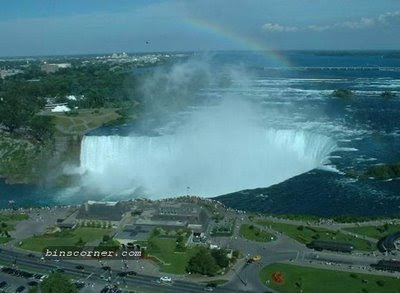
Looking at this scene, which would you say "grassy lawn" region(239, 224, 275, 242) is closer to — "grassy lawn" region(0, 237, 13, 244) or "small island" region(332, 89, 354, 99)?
"grassy lawn" region(0, 237, 13, 244)

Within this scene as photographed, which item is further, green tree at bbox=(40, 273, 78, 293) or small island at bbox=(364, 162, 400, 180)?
small island at bbox=(364, 162, 400, 180)

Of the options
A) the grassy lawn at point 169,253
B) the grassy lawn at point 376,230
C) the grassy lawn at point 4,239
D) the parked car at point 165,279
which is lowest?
the grassy lawn at point 4,239

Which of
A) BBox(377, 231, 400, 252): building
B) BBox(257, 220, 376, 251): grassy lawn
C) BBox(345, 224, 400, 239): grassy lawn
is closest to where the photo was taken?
BBox(377, 231, 400, 252): building

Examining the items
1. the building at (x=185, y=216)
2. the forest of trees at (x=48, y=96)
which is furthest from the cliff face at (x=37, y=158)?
the building at (x=185, y=216)

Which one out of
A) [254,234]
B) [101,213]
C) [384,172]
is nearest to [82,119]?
[101,213]

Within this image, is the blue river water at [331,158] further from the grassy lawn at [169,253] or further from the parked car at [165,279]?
the parked car at [165,279]

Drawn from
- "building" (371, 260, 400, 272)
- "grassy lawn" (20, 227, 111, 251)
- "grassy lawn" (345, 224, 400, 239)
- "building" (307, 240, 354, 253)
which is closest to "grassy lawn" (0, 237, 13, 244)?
"grassy lawn" (20, 227, 111, 251)
